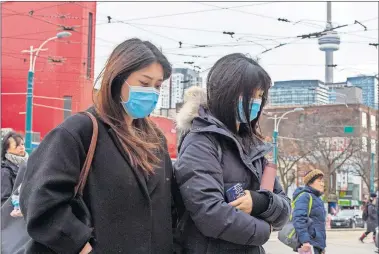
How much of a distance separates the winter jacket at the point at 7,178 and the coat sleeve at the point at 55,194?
10.9 ft

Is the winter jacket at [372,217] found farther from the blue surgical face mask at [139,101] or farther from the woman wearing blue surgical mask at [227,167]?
the blue surgical face mask at [139,101]

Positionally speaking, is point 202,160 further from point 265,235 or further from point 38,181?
point 38,181

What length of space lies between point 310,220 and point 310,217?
0.09 meters

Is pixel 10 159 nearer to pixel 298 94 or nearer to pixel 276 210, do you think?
pixel 276 210

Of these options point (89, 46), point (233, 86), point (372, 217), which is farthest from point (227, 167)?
point (89, 46)

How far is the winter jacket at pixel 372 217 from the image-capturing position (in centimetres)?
1803

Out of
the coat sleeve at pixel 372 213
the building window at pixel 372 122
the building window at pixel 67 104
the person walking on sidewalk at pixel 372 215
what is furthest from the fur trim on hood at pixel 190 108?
the building window at pixel 372 122

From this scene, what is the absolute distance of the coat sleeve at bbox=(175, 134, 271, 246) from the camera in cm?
251

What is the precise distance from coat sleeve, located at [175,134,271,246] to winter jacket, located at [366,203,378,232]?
638 inches

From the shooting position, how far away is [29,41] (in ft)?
110

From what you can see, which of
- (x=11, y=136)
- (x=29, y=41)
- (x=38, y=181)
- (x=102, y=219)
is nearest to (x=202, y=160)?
(x=102, y=219)

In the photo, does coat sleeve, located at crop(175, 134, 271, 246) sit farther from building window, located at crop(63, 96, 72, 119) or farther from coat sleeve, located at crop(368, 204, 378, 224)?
building window, located at crop(63, 96, 72, 119)

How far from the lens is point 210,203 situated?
2525 millimetres

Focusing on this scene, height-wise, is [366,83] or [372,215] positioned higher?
[366,83]
